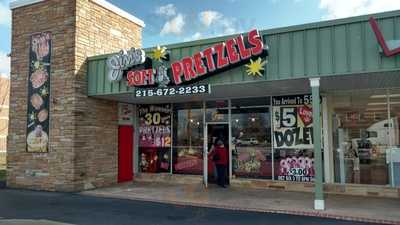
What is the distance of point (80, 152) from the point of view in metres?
12.4

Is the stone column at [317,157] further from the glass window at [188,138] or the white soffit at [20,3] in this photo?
the white soffit at [20,3]

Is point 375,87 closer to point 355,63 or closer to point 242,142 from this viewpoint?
point 355,63

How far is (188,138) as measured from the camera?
46.1ft

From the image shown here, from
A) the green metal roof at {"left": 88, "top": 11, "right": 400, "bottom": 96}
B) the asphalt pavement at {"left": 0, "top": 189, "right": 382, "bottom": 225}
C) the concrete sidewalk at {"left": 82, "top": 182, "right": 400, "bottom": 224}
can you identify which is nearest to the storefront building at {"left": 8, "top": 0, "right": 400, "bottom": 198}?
the green metal roof at {"left": 88, "top": 11, "right": 400, "bottom": 96}

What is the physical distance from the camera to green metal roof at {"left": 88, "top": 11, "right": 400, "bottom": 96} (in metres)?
8.59

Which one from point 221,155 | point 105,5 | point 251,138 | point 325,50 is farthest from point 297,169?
point 105,5

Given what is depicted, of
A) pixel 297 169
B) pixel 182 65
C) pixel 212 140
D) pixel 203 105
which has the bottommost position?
pixel 297 169

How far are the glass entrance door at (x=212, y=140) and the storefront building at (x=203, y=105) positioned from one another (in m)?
0.04

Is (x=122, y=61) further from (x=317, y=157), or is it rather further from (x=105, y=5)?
(x=317, y=157)

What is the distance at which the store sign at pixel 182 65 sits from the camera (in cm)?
973

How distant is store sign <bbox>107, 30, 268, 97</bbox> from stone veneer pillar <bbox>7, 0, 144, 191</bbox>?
1540 mm

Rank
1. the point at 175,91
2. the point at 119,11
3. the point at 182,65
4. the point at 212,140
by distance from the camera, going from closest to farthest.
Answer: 1. the point at 182,65
2. the point at 175,91
3. the point at 212,140
4. the point at 119,11

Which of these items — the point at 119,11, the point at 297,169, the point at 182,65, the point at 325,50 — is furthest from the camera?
the point at 119,11

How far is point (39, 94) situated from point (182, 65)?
5.51 m
